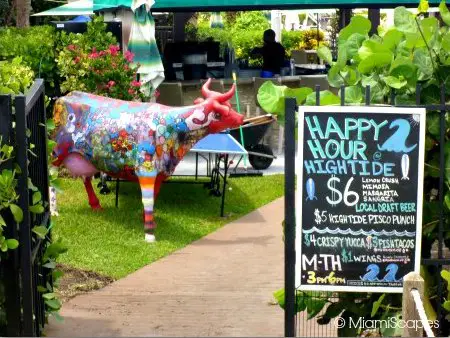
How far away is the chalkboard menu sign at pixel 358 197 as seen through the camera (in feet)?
18.0

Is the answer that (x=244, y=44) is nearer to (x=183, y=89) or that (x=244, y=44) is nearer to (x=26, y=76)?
(x=183, y=89)

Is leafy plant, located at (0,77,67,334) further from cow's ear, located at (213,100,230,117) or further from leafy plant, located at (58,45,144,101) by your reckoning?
leafy plant, located at (58,45,144,101)

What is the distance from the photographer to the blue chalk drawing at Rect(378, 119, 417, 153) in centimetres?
547

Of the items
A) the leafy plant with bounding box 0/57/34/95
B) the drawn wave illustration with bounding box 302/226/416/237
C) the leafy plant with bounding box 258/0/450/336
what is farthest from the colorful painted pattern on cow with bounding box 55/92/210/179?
the drawn wave illustration with bounding box 302/226/416/237

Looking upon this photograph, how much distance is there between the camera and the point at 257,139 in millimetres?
14781

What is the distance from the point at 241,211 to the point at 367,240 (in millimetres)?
7364

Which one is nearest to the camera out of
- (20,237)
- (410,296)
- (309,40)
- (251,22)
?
(410,296)

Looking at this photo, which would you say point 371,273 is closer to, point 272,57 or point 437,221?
point 437,221

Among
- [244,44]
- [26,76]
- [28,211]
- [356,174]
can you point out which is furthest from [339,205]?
[244,44]

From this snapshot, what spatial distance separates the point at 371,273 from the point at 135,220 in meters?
6.65

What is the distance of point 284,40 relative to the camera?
109 feet

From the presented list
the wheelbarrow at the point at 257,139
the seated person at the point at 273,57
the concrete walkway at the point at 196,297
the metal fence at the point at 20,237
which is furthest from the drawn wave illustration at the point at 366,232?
the seated person at the point at 273,57

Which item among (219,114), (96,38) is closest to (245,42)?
(96,38)

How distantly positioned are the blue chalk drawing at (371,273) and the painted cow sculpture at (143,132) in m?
5.40
